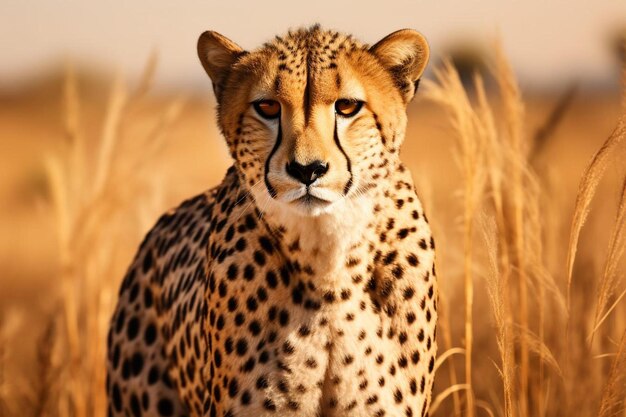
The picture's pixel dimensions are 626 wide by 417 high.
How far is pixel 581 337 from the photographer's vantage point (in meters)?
2.59

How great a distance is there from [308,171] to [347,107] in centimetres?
19

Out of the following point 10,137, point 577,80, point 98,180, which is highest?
point 577,80

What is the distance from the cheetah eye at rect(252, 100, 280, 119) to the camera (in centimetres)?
176

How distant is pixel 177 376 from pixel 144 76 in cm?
66

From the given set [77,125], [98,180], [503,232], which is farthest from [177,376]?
[503,232]

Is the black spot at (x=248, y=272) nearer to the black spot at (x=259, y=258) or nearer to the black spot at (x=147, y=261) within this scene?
the black spot at (x=259, y=258)

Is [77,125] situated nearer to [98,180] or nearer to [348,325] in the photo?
[98,180]

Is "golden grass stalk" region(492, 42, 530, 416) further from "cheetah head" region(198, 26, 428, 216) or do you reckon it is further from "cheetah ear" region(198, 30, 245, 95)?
"cheetah ear" region(198, 30, 245, 95)

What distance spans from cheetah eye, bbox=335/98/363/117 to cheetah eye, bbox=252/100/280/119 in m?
0.11

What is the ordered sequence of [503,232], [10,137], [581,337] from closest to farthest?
[503,232]
[581,337]
[10,137]

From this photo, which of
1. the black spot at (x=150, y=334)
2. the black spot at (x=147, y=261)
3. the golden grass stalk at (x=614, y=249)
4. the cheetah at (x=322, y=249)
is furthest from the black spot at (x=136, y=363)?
the golden grass stalk at (x=614, y=249)

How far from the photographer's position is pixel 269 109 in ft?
5.80

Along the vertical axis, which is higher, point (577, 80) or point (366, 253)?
point (577, 80)

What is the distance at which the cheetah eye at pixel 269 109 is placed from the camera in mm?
1759
